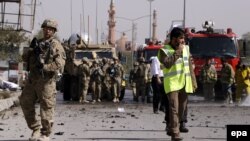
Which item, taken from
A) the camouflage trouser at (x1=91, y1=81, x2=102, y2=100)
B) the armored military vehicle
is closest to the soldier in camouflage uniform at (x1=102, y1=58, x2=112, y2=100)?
the camouflage trouser at (x1=91, y1=81, x2=102, y2=100)

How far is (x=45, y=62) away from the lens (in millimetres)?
9500

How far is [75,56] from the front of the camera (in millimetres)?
26750

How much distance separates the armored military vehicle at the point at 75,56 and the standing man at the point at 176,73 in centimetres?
1482

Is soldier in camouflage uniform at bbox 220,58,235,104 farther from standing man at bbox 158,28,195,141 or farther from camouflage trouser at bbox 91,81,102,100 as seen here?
standing man at bbox 158,28,195,141

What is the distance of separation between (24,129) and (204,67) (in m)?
12.8

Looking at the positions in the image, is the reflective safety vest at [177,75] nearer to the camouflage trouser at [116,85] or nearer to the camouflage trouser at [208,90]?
the camouflage trouser at [208,90]

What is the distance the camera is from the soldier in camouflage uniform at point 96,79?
2469 centimetres

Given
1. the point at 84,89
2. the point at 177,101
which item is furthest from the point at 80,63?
the point at 177,101

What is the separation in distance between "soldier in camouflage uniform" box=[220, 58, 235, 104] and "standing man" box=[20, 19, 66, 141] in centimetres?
1419

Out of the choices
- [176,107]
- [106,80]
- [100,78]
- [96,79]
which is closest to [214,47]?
[106,80]

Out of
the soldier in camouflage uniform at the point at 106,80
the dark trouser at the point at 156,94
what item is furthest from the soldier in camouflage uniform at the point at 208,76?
the dark trouser at the point at 156,94

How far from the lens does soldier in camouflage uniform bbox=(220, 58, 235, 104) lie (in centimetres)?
2314

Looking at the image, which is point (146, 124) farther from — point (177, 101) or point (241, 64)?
point (241, 64)

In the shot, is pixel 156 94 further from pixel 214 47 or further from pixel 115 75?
pixel 214 47
